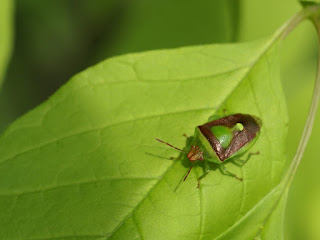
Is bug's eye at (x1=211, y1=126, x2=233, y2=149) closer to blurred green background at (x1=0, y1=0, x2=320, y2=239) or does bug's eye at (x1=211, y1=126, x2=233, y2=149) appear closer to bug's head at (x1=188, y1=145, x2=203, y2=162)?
bug's head at (x1=188, y1=145, x2=203, y2=162)

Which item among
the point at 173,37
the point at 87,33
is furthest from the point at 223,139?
the point at 87,33

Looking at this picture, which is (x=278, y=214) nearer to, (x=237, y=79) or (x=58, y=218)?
(x=237, y=79)

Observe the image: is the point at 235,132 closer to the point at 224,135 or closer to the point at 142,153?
the point at 224,135

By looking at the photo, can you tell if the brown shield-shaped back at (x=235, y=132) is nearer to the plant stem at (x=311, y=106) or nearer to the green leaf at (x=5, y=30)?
the plant stem at (x=311, y=106)

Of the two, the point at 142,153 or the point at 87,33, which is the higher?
the point at 142,153

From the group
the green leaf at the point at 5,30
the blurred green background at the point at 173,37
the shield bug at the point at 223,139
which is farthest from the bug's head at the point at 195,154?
the green leaf at the point at 5,30
